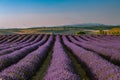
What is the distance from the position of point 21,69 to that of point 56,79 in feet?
9.77

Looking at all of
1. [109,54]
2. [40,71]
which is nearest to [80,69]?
[40,71]

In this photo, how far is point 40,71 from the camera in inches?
538

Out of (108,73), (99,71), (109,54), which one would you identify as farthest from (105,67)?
(109,54)

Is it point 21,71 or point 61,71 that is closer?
point 61,71

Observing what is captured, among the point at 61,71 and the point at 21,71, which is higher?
the point at 61,71

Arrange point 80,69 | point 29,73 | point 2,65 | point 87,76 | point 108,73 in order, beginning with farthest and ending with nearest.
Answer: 1. point 80,69
2. point 2,65
3. point 87,76
4. point 29,73
5. point 108,73

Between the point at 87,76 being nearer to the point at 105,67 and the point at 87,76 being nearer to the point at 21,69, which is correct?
the point at 105,67

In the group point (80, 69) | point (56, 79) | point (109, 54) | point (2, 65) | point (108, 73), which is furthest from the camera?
point (109, 54)

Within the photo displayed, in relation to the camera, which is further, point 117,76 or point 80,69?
point 80,69

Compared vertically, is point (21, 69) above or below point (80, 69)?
above

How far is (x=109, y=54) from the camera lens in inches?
647

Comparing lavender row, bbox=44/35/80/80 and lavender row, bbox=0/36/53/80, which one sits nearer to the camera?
lavender row, bbox=44/35/80/80

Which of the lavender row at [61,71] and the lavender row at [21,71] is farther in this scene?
the lavender row at [21,71]

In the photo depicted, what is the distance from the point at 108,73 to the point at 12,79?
2.82m
